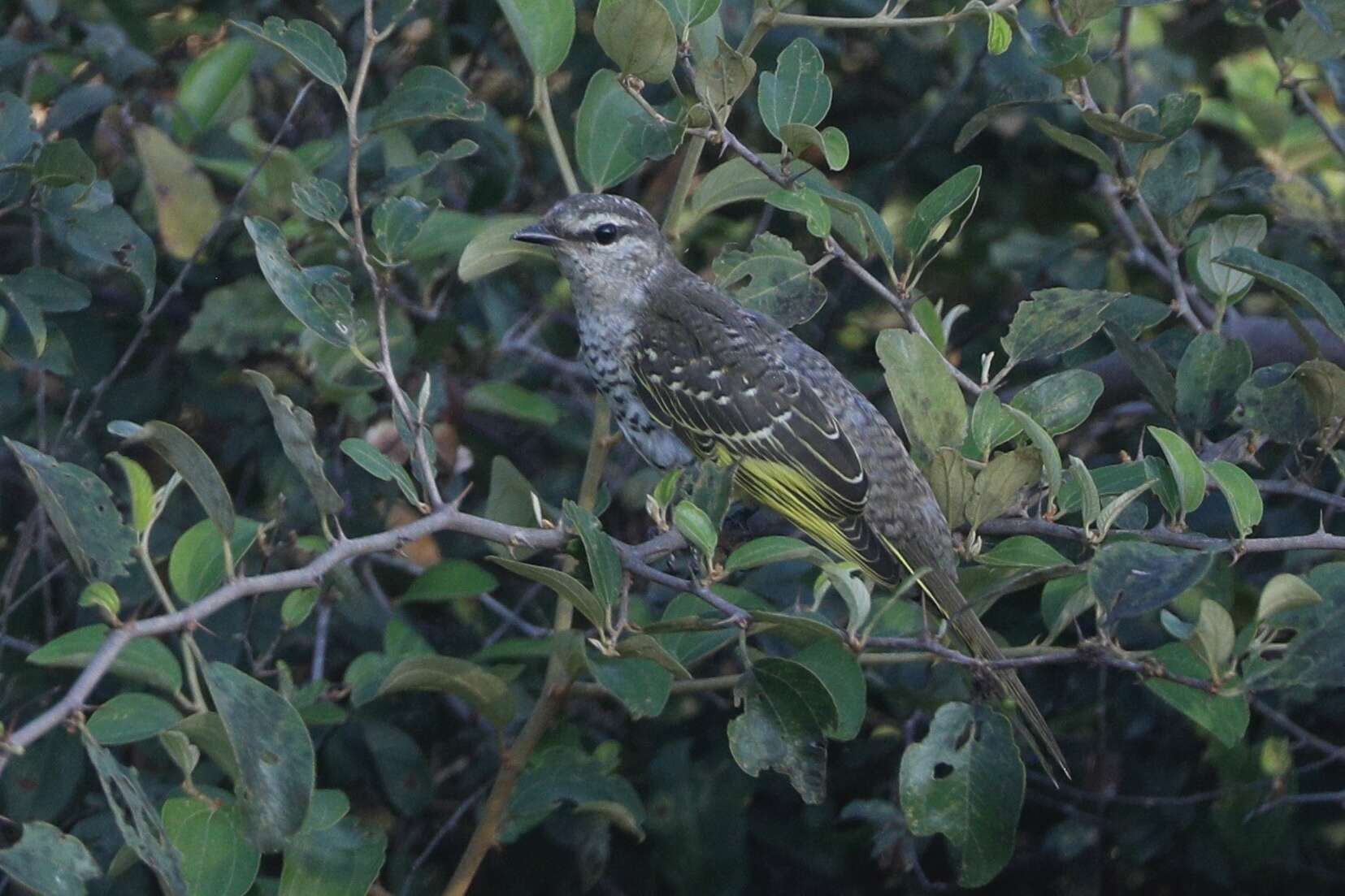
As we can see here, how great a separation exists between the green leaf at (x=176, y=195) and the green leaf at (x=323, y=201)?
4.01 ft

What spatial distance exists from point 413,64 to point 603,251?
100 centimetres

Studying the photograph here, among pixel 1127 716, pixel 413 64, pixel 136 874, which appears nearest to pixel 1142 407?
pixel 1127 716

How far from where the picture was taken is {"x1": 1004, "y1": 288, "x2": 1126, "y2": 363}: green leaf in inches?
124

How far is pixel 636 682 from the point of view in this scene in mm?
2738

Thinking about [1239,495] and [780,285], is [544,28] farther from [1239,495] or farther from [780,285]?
[1239,495]

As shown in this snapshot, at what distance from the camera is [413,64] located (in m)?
4.70

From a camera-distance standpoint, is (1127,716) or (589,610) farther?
(1127,716)

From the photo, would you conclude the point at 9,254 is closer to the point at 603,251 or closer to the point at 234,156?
the point at 234,156

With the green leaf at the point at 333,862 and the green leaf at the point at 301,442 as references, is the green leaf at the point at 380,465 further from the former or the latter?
the green leaf at the point at 333,862

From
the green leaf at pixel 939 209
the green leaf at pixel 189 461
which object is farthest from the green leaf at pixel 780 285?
the green leaf at pixel 189 461

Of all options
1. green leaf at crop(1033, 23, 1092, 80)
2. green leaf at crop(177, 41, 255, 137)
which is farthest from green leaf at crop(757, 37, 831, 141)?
green leaf at crop(177, 41, 255, 137)

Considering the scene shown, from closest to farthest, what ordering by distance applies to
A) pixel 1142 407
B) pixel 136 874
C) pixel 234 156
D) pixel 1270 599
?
1. pixel 1270 599
2. pixel 136 874
3. pixel 1142 407
4. pixel 234 156

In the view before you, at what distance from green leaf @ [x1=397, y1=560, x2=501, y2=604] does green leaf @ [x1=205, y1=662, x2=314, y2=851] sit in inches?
55.8

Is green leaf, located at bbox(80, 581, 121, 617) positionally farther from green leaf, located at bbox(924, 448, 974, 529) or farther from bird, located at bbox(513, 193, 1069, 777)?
bird, located at bbox(513, 193, 1069, 777)
